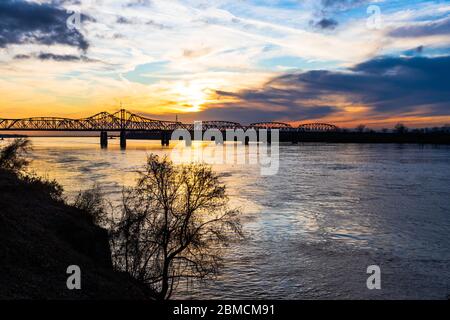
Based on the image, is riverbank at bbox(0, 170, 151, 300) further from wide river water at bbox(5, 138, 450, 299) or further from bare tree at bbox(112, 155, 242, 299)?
wide river water at bbox(5, 138, 450, 299)

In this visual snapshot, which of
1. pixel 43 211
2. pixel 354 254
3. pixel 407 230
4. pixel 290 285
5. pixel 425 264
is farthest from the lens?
pixel 407 230

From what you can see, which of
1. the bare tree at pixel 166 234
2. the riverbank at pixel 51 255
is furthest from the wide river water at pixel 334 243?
the riverbank at pixel 51 255

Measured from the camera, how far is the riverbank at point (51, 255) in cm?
1653

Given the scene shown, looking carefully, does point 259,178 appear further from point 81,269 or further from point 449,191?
point 81,269

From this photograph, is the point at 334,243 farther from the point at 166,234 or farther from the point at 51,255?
the point at 51,255

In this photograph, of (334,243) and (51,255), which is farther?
(334,243)

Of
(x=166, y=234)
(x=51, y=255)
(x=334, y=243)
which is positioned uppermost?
(x=166, y=234)

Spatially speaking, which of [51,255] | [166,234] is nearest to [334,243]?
[166,234]

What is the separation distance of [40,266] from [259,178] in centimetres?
5051

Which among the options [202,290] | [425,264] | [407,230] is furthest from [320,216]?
[202,290]

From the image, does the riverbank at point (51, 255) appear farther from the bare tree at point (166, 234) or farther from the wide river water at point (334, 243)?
the wide river water at point (334, 243)

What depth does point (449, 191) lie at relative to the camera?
162ft

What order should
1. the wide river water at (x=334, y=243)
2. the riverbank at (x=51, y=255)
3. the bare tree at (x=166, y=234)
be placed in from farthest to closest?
the wide river water at (x=334, y=243), the bare tree at (x=166, y=234), the riverbank at (x=51, y=255)

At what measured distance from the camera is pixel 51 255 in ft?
65.0
